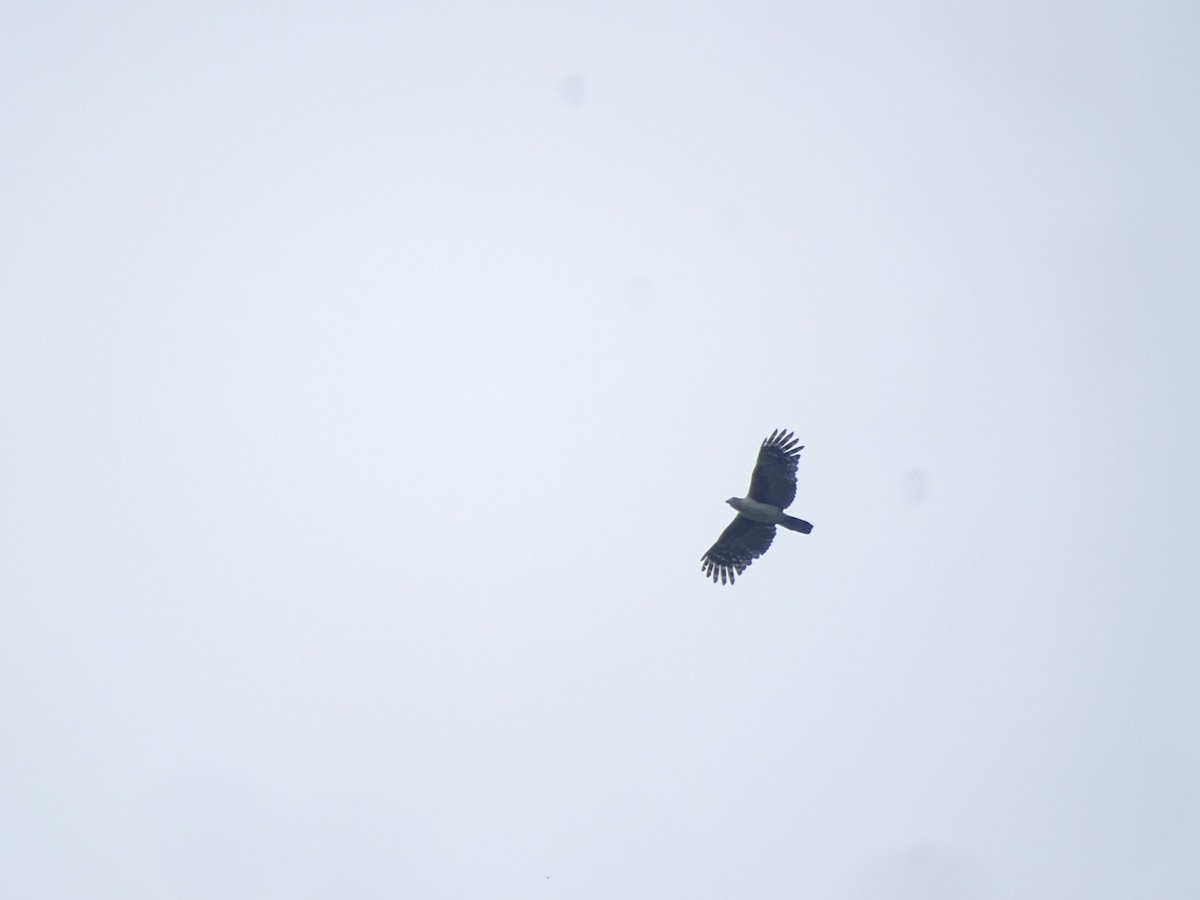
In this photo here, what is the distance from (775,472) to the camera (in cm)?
3123

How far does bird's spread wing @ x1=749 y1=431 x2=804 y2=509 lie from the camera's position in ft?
102

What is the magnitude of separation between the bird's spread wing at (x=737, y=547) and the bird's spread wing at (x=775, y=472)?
92 centimetres

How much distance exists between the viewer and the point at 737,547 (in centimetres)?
3250

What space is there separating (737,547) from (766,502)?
1906mm

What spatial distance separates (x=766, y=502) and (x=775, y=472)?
92cm

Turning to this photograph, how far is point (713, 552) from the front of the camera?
1284 inches

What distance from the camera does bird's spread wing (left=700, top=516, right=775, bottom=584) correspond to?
105 ft

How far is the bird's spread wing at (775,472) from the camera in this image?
3122 cm

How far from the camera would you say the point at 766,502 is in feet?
103

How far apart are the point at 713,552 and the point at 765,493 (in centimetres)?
261

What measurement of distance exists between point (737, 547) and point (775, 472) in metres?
2.76

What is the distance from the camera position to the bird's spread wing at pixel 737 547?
32062 millimetres

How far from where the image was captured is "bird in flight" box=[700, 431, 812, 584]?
3105cm

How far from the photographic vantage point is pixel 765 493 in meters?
31.3
